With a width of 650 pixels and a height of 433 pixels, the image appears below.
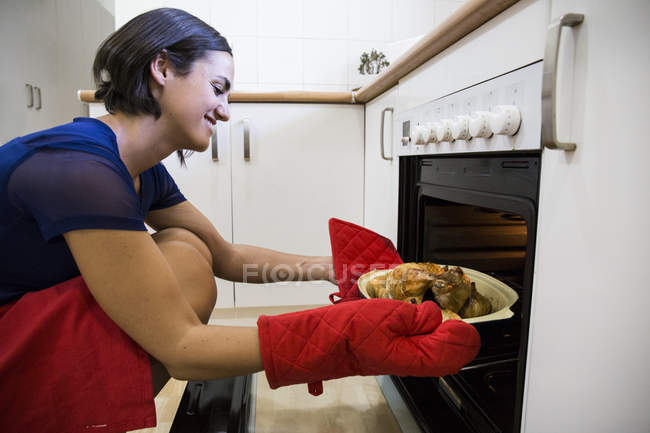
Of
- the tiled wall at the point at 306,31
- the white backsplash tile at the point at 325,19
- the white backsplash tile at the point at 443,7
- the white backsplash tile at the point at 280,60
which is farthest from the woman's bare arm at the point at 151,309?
the white backsplash tile at the point at 443,7

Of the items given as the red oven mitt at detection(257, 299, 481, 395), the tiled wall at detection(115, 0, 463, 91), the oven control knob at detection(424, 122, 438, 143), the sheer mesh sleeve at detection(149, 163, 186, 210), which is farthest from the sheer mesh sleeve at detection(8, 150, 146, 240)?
the tiled wall at detection(115, 0, 463, 91)

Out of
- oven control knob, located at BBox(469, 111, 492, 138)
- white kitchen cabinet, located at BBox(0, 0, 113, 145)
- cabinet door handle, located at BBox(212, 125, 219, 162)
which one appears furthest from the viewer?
white kitchen cabinet, located at BBox(0, 0, 113, 145)

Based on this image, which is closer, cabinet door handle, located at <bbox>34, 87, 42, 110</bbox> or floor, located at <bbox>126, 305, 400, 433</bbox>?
floor, located at <bbox>126, 305, 400, 433</bbox>

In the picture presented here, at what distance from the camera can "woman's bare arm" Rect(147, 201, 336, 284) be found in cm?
104

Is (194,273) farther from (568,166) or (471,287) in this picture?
(568,166)

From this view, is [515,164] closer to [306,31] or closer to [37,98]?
[306,31]

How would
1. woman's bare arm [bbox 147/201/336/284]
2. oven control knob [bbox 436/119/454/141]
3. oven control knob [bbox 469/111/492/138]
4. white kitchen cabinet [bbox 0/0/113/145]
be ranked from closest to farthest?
oven control knob [bbox 469/111/492/138], oven control knob [bbox 436/119/454/141], woman's bare arm [bbox 147/201/336/284], white kitchen cabinet [bbox 0/0/113/145]

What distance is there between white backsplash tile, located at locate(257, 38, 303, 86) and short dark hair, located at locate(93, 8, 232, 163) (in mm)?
1552

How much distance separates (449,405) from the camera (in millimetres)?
928

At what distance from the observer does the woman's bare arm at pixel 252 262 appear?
1038 mm

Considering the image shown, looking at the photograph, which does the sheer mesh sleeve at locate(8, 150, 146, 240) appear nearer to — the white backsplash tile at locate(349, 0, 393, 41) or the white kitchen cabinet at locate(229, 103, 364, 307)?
the white kitchen cabinet at locate(229, 103, 364, 307)

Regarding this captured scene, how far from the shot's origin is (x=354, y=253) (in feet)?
3.25

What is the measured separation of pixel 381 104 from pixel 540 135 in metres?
0.95

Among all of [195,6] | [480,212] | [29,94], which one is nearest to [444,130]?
[480,212]
